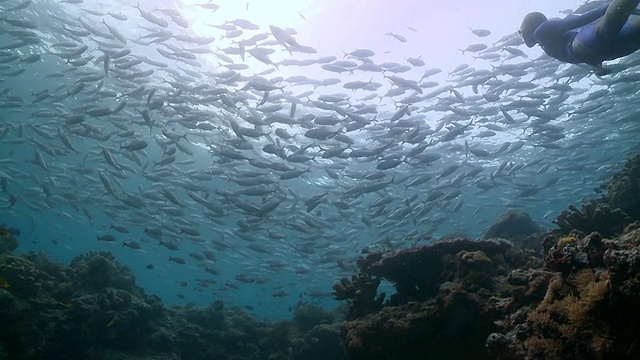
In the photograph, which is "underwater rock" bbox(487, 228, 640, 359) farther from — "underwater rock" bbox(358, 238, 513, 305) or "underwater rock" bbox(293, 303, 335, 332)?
"underwater rock" bbox(293, 303, 335, 332)

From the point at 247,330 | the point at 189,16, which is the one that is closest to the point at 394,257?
the point at 247,330

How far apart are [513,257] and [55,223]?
70.0 metres

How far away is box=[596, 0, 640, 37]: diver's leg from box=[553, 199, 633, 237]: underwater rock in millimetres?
4169

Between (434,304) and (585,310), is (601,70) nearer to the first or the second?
(585,310)

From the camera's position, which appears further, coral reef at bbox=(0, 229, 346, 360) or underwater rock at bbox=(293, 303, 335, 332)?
underwater rock at bbox=(293, 303, 335, 332)

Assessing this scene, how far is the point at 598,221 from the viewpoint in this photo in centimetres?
655

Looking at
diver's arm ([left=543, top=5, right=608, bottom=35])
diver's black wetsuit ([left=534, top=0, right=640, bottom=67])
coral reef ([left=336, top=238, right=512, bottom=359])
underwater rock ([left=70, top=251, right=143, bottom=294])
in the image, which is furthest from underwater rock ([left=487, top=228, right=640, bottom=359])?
underwater rock ([left=70, top=251, right=143, bottom=294])

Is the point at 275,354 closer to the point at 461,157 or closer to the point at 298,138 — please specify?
the point at 298,138

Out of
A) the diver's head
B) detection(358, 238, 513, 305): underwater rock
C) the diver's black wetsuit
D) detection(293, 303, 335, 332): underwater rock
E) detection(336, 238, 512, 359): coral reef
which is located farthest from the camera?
detection(293, 303, 335, 332): underwater rock

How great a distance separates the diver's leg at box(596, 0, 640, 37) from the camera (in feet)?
10.8

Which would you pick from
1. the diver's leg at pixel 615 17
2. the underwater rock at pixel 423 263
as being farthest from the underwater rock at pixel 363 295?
the diver's leg at pixel 615 17

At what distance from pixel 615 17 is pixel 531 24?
1.20m

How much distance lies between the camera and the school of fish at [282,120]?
13.0 m

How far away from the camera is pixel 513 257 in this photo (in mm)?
6906
